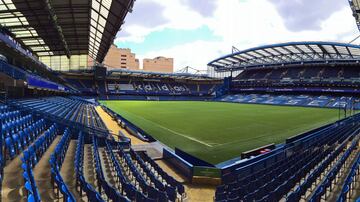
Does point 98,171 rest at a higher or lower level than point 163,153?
higher

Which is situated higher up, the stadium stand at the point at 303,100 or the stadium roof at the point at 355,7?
the stadium roof at the point at 355,7

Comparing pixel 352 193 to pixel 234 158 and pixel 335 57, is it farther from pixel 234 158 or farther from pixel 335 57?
pixel 335 57

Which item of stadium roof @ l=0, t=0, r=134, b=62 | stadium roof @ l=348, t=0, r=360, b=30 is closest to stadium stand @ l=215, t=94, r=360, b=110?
stadium roof @ l=348, t=0, r=360, b=30

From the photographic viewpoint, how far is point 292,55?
58188 millimetres

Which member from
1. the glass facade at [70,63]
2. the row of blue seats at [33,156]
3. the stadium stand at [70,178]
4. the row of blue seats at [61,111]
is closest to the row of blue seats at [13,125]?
the stadium stand at [70,178]

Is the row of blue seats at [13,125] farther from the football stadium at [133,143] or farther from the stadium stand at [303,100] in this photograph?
the stadium stand at [303,100]

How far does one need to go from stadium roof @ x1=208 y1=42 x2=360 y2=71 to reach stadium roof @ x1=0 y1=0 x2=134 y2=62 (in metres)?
39.6

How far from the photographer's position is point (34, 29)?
74.9ft

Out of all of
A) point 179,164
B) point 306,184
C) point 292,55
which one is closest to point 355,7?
point 306,184

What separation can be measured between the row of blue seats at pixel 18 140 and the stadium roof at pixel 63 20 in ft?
29.5

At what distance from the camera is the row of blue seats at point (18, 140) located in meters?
7.15

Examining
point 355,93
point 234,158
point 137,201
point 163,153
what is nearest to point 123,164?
point 163,153

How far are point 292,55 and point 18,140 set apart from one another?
6056 cm

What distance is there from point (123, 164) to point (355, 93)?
57035 millimetres
